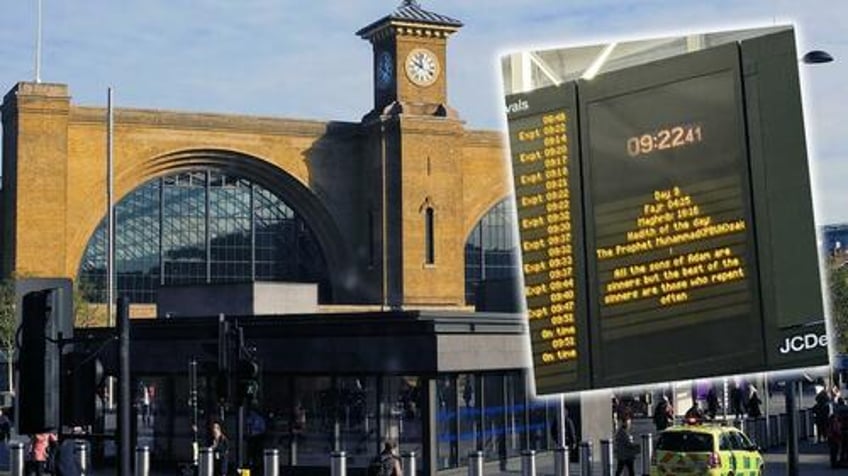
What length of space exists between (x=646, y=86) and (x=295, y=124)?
228 feet

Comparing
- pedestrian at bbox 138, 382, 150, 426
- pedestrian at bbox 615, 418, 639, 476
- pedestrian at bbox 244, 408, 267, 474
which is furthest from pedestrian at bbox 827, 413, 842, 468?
pedestrian at bbox 138, 382, 150, 426

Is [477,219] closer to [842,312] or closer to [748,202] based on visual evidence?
[842,312]

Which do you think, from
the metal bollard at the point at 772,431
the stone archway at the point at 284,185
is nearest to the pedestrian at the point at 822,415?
the metal bollard at the point at 772,431

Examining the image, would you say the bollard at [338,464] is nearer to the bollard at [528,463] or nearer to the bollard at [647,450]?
the bollard at [528,463]

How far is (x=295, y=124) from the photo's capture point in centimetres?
7175

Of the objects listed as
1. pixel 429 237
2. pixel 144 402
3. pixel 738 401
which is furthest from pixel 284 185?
pixel 144 402

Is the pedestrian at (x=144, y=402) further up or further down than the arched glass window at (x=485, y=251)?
further down

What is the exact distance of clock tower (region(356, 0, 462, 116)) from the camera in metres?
70.8

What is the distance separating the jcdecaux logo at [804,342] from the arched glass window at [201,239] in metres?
64.4

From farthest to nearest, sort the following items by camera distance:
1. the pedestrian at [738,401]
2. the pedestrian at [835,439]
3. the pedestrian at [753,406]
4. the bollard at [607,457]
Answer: the pedestrian at [738,401], the pedestrian at [753,406], the pedestrian at [835,439], the bollard at [607,457]

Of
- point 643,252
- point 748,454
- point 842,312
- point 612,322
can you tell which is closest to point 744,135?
point 643,252

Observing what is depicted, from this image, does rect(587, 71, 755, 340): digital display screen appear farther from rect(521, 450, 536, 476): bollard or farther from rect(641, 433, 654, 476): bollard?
rect(641, 433, 654, 476): bollard

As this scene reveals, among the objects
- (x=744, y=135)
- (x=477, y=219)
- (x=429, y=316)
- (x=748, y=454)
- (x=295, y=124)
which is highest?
(x=295, y=124)

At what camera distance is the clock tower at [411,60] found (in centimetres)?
7081
